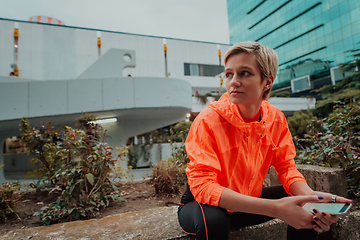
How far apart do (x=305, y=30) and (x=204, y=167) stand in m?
36.6

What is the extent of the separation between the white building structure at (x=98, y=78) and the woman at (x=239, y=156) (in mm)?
6285

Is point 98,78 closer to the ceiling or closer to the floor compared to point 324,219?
closer to the ceiling

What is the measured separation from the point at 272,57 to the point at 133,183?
3.59 metres

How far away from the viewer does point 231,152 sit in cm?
117

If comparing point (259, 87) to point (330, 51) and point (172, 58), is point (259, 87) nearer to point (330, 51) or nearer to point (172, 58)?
point (172, 58)

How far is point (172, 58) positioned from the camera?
57.9 ft

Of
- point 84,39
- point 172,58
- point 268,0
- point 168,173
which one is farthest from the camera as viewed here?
point 268,0

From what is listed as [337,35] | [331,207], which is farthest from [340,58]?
[331,207]

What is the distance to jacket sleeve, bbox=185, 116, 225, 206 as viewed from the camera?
3.31ft

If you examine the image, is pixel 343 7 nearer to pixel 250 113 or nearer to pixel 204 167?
pixel 250 113

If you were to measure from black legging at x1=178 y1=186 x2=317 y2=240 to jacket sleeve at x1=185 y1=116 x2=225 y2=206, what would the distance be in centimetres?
6

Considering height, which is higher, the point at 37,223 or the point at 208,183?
the point at 208,183

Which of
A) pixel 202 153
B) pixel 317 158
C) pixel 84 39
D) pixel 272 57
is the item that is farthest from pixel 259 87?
pixel 84 39

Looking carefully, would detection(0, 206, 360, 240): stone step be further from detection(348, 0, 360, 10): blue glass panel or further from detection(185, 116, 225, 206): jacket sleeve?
detection(348, 0, 360, 10): blue glass panel
